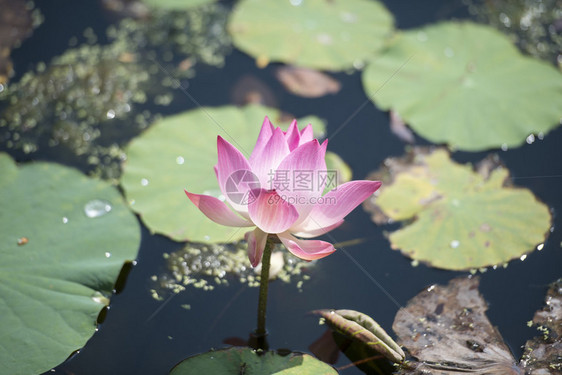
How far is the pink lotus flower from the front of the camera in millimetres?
1707

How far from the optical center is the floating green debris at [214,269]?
2328 millimetres

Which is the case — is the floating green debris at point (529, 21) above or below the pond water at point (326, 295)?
above

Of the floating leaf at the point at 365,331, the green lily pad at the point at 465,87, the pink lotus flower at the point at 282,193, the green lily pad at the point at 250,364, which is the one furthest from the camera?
the green lily pad at the point at 465,87

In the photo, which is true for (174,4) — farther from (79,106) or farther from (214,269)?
(214,269)

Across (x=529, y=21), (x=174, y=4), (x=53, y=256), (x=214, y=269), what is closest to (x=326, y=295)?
(x=214, y=269)

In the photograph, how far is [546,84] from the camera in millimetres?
3078

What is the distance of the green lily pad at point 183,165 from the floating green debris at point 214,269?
0.08 m

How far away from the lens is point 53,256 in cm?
219

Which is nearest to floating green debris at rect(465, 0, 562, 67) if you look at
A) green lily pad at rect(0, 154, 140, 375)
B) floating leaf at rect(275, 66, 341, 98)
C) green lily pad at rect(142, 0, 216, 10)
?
floating leaf at rect(275, 66, 341, 98)

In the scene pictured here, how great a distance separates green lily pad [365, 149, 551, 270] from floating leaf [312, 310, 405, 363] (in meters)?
0.51

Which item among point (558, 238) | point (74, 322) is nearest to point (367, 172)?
point (558, 238)

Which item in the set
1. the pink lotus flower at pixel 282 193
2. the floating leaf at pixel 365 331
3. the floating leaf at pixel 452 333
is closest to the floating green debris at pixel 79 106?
the pink lotus flower at pixel 282 193

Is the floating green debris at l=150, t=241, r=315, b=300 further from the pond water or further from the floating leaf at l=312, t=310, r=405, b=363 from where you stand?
the floating leaf at l=312, t=310, r=405, b=363

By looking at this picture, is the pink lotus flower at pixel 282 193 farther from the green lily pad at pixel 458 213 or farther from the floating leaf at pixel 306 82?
the floating leaf at pixel 306 82
